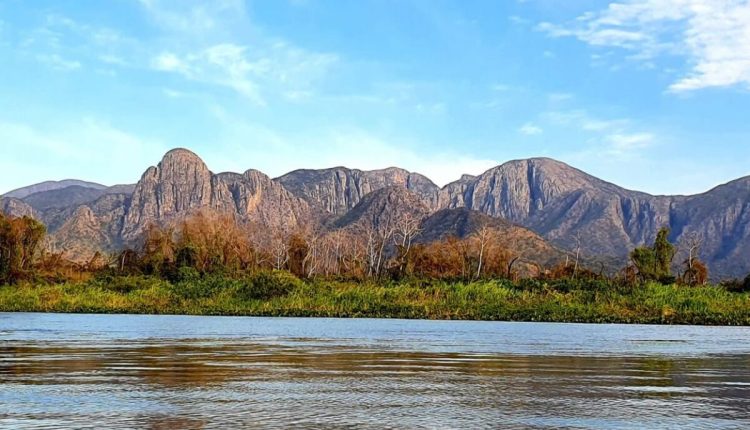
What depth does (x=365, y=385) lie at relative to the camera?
1611cm

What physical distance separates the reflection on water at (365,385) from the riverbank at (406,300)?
28207 millimetres

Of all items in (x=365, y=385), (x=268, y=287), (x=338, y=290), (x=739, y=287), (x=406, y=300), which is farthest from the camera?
(x=739, y=287)

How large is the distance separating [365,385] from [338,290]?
50.0 metres

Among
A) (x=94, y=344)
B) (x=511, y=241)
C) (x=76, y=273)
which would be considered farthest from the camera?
(x=511, y=241)

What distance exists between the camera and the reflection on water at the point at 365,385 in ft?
38.4

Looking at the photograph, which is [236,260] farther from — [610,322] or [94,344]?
[94,344]

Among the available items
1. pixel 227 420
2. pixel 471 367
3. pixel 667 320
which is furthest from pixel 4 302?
pixel 227 420

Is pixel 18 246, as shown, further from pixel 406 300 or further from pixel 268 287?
pixel 406 300

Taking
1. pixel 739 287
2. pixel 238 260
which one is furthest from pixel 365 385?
pixel 238 260

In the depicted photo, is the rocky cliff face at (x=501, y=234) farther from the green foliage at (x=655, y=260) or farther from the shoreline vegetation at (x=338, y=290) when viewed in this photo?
the shoreline vegetation at (x=338, y=290)

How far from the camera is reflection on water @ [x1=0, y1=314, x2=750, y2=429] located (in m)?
11.7

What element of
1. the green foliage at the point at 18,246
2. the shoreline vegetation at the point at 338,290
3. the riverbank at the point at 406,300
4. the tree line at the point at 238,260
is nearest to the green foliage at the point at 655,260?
the tree line at the point at 238,260

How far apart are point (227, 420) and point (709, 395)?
8.51m

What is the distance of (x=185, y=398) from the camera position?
13586 millimetres
